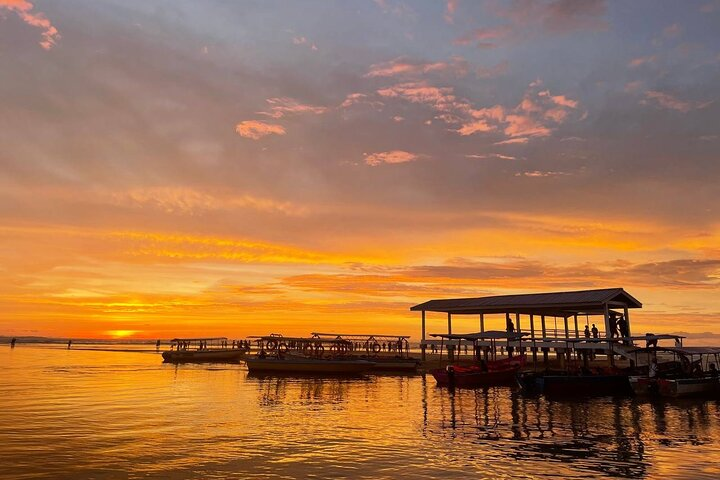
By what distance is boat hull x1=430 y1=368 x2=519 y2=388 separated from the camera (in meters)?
40.2

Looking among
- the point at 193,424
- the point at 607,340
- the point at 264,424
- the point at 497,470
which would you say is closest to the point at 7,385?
the point at 193,424

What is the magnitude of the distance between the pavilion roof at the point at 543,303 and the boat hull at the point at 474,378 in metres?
6.70

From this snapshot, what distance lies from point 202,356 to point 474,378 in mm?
48994

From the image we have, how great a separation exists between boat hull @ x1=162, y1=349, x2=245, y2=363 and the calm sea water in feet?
126

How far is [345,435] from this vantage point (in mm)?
20062

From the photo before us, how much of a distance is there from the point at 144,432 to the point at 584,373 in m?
29.9

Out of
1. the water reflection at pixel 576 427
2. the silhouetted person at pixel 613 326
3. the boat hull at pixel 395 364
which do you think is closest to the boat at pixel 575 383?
the water reflection at pixel 576 427

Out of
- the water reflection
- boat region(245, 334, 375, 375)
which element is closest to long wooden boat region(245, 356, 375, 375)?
boat region(245, 334, 375, 375)

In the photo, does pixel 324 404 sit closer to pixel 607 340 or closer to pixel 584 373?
pixel 584 373

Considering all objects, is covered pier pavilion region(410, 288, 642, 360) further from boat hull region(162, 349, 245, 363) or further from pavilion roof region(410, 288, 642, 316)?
boat hull region(162, 349, 245, 363)

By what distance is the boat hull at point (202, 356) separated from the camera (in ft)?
240

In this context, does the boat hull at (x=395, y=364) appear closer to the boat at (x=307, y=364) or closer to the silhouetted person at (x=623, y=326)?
the boat at (x=307, y=364)

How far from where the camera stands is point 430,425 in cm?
2255

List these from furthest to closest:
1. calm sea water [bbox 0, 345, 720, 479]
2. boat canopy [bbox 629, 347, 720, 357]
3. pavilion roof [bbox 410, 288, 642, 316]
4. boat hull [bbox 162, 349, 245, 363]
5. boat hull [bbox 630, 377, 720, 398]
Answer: boat hull [bbox 162, 349, 245, 363] < pavilion roof [bbox 410, 288, 642, 316] < boat canopy [bbox 629, 347, 720, 357] < boat hull [bbox 630, 377, 720, 398] < calm sea water [bbox 0, 345, 720, 479]
